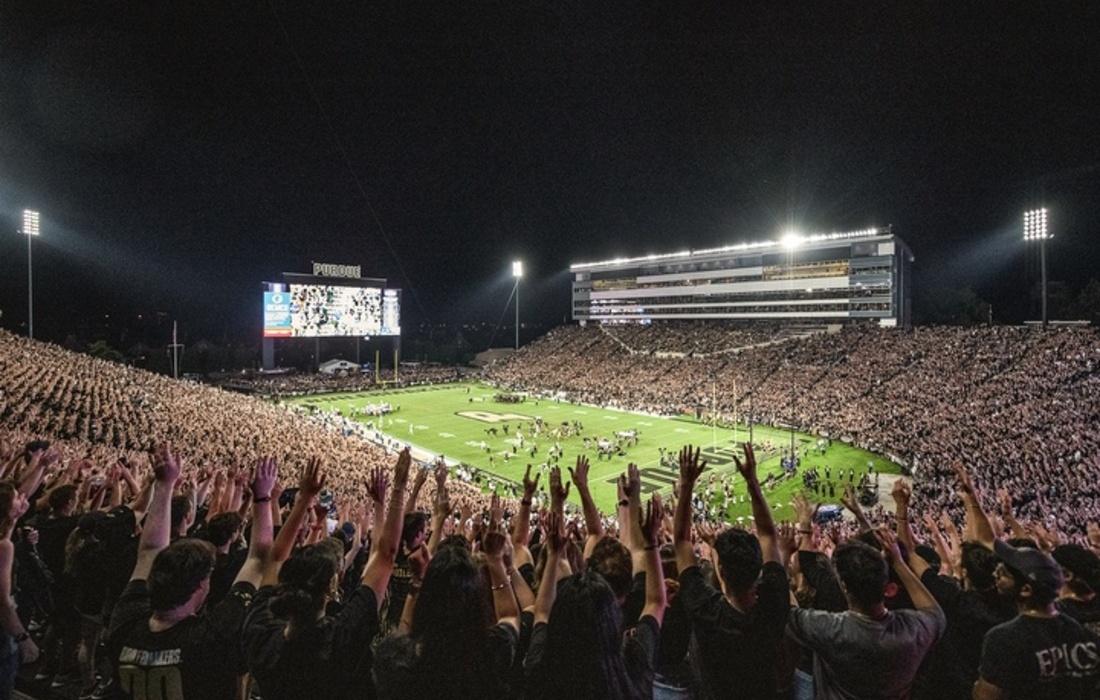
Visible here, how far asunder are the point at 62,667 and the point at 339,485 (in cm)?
1347

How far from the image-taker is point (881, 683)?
3.02m

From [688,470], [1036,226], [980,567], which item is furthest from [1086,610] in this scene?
[1036,226]

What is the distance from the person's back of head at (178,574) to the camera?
2.91 meters

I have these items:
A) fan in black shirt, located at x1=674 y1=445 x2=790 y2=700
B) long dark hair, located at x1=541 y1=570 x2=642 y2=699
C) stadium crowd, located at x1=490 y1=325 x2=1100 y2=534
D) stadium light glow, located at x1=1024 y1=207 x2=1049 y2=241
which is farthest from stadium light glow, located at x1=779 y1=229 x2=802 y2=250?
long dark hair, located at x1=541 y1=570 x2=642 y2=699

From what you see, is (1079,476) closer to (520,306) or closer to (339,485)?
(339,485)

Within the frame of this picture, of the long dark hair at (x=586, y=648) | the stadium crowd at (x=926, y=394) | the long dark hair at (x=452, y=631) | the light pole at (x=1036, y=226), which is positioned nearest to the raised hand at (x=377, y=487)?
the long dark hair at (x=452, y=631)

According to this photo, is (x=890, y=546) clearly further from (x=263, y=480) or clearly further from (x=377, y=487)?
(x=263, y=480)

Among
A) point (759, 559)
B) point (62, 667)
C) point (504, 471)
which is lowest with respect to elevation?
point (504, 471)

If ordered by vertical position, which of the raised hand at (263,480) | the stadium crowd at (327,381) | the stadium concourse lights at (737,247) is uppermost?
the stadium concourse lights at (737,247)

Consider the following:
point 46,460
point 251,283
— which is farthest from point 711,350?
point 251,283

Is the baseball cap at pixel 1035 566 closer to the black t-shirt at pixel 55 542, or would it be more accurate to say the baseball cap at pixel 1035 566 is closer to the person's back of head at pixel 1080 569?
the person's back of head at pixel 1080 569

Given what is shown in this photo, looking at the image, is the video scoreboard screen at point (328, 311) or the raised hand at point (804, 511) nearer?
the raised hand at point (804, 511)

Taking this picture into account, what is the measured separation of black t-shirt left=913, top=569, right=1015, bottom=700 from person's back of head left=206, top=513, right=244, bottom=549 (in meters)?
4.86

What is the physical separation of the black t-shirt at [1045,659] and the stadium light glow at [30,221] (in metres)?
58.5
